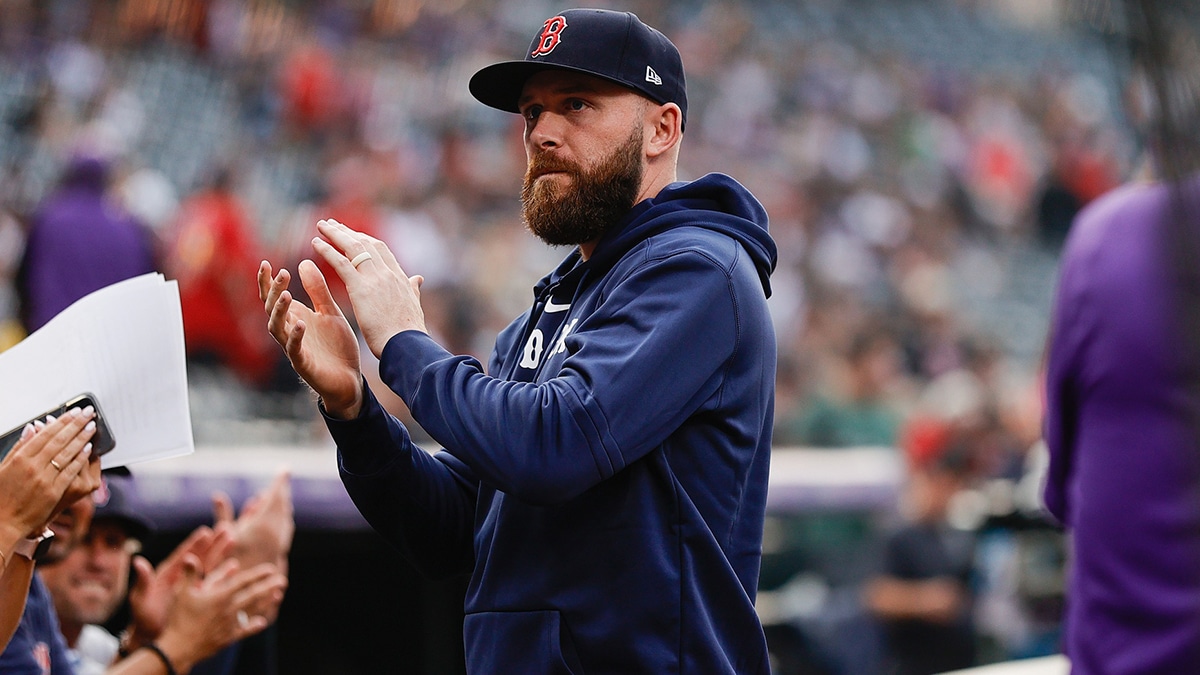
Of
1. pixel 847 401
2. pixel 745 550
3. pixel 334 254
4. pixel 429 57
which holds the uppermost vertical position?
pixel 429 57

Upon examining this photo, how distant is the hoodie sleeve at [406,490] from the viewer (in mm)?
2648

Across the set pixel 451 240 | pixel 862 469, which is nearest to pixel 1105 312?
pixel 862 469

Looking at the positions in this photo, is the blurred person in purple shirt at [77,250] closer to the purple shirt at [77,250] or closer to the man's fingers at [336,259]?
the purple shirt at [77,250]

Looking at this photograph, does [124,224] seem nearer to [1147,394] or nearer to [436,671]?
[436,671]

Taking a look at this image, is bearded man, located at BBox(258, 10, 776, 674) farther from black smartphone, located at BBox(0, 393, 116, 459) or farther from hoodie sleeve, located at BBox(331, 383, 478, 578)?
black smartphone, located at BBox(0, 393, 116, 459)

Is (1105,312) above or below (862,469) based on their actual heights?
above

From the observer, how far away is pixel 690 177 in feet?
46.5

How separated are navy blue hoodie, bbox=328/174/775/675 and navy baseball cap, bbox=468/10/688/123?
0.24m

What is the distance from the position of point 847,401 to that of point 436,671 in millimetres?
5865

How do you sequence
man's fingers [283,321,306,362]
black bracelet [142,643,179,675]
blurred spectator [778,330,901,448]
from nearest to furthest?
man's fingers [283,321,306,362], black bracelet [142,643,179,675], blurred spectator [778,330,901,448]

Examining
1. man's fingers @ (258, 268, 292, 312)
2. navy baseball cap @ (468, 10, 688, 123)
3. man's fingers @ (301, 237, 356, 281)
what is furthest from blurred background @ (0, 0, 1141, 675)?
man's fingers @ (258, 268, 292, 312)

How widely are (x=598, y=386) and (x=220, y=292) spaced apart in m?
6.62

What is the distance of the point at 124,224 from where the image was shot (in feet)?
22.3

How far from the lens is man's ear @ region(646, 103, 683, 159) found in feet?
8.72
